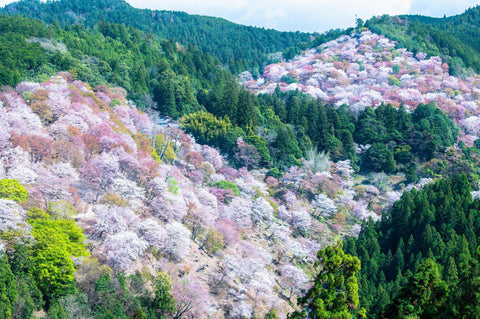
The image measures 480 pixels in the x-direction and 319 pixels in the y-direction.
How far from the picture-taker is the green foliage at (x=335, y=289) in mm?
23562

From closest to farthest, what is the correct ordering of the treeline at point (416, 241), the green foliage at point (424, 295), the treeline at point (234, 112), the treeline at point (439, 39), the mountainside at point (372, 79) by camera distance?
the green foliage at point (424, 295), the treeline at point (416, 241), the treeline at point (234, 112), the mountainside at point (372, 79), the treeline at point (439, 39)

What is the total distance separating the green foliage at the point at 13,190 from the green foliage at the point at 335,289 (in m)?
19.6

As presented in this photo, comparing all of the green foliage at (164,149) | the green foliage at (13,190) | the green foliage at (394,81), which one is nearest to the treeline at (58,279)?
the green foliage at (13,190)

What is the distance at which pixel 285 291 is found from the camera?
41562 millimetres

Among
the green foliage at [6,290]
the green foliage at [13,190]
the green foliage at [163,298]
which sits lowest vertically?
the green foliage at [163,298]

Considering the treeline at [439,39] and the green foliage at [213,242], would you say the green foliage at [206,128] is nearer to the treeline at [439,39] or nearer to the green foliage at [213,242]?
the green foliage at [213,242]

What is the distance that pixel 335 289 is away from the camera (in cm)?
2405

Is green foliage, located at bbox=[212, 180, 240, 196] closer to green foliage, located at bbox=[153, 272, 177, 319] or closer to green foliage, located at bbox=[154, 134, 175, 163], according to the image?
green foliage, located at bbox=[154, 134, 175, 163]

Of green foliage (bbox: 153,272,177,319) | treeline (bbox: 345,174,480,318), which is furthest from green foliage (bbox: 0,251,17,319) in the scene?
treeline (bbox: 345,174,480,318)

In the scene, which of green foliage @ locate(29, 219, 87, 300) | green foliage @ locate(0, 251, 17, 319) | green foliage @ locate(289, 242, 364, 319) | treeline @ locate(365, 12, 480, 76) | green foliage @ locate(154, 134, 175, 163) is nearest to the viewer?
green foliage @ locate(289, 242, 364, 319)

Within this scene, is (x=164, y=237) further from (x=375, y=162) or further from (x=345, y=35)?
(x=345, y=35)

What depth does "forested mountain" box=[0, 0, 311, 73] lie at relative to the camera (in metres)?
132

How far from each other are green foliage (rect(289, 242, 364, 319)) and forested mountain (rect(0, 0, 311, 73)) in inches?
3874

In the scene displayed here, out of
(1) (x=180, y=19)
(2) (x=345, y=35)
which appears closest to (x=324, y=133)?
(2) (x=345, y=35)
